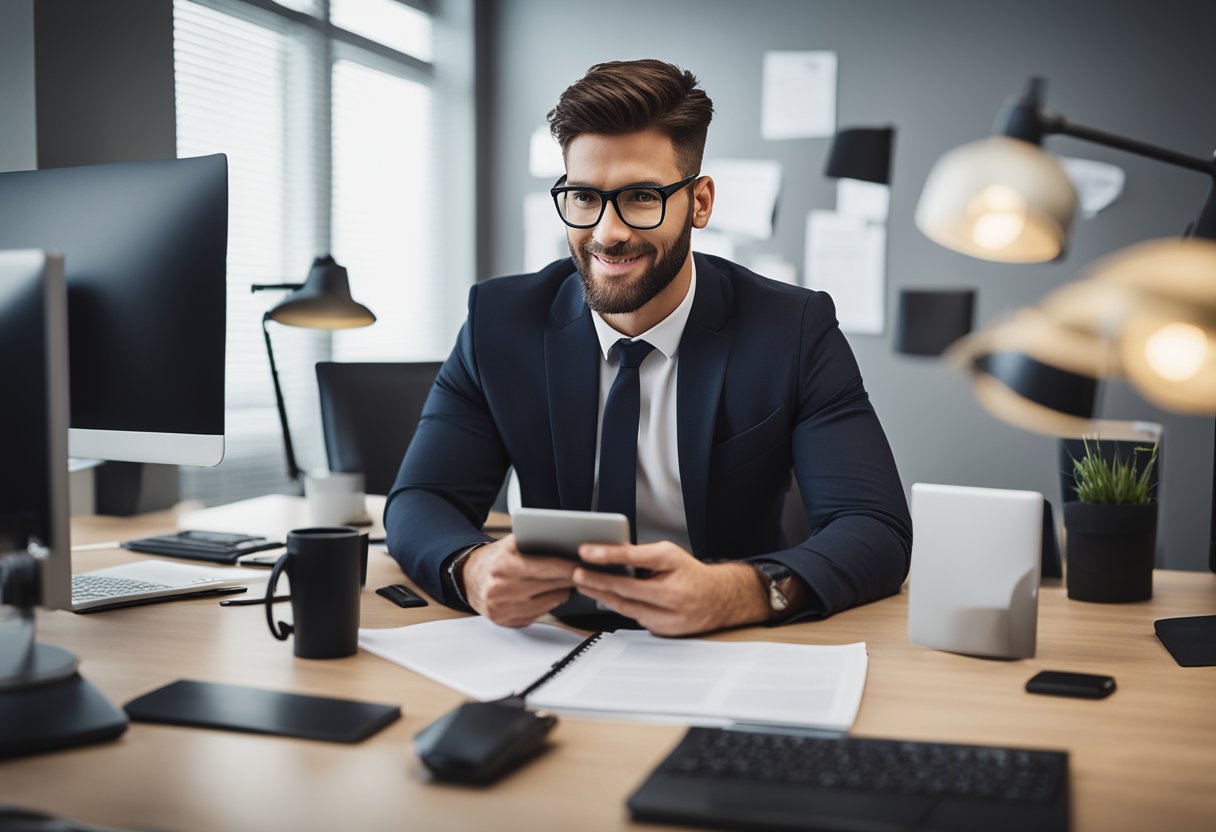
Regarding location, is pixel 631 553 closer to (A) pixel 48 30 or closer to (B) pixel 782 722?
(B) pixel 782 722

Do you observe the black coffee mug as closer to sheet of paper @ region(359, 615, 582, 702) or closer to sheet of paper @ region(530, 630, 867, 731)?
sheet of paper @ region(359, 615, 582, 702)

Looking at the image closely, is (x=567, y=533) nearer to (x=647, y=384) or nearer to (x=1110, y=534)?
(x=647, y=384)

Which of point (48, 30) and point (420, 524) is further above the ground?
point (48, 30)

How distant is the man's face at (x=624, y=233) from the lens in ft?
5.06

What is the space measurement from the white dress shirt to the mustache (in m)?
0.12

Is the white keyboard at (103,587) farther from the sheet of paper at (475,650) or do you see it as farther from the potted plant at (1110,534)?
the potted plant at (1110,534)

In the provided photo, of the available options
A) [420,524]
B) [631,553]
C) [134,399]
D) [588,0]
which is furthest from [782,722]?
[588,0]

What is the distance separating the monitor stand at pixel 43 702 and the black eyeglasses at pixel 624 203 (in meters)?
0.89

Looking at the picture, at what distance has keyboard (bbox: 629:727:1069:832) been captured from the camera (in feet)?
2.20

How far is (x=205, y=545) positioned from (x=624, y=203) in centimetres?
82

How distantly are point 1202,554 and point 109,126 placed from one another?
2899mm

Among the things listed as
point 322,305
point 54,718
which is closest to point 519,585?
point 54,718

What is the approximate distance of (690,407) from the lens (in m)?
1.56

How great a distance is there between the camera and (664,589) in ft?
3.59
